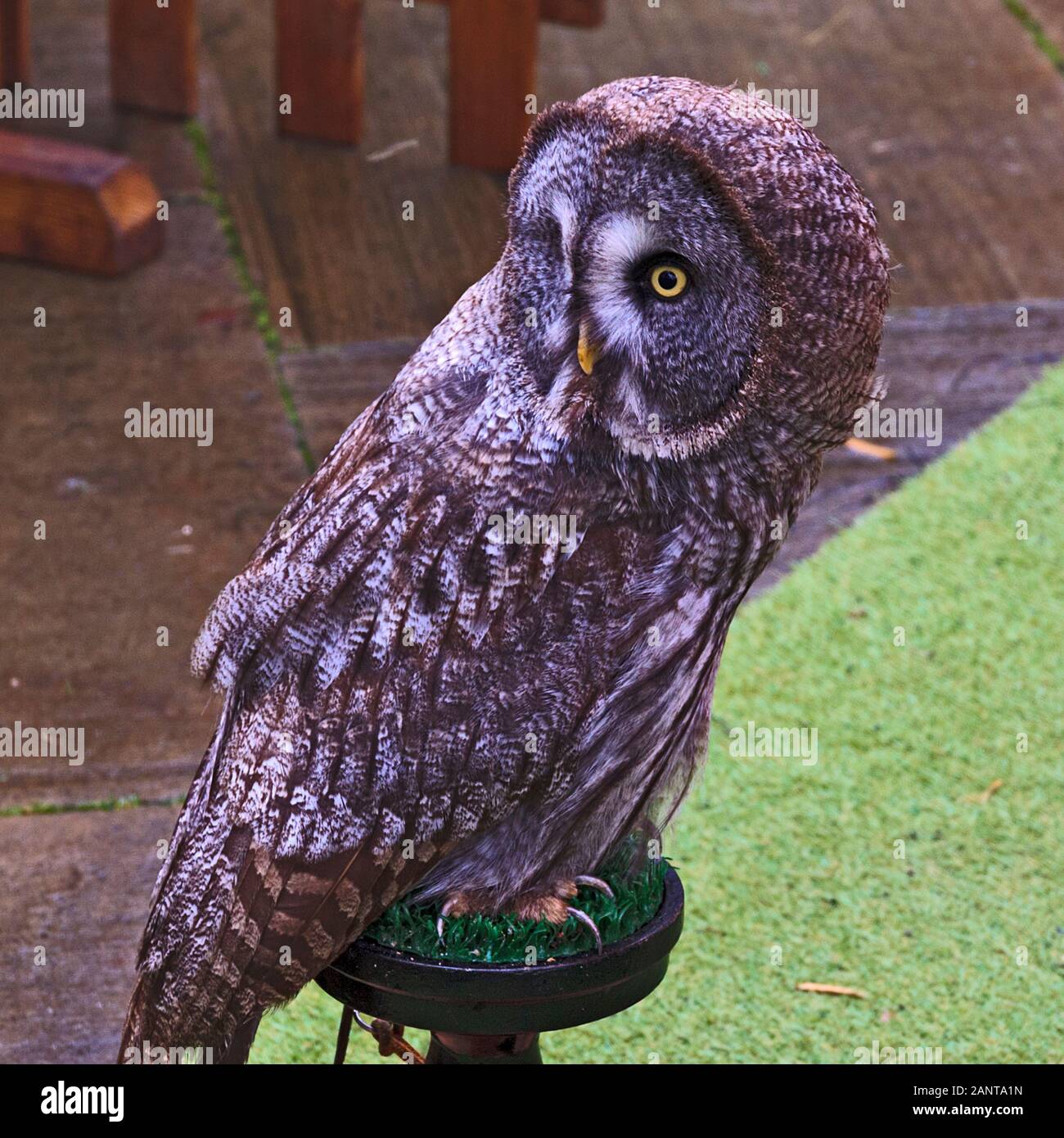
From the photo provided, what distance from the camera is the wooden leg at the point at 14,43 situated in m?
5.72

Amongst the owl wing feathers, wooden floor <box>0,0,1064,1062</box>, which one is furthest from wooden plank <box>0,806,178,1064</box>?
the owl wing feathers

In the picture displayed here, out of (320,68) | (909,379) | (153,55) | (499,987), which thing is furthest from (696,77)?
(499,987)

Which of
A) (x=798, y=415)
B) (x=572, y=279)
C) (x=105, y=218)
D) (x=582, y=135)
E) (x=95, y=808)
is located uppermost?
(x=582, y=135)

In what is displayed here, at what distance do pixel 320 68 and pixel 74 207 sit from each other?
1090 mm

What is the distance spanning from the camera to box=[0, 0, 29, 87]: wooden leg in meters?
5.72

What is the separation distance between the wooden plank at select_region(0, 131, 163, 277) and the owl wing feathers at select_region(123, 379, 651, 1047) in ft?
11.0

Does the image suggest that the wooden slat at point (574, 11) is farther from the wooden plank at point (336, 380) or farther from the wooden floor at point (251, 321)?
the wooden plank at point (336, 380)

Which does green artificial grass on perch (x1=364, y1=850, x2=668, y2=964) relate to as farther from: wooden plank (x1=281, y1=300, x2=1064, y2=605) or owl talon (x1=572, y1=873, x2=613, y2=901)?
wooden plank (x1=281, y1=300, x2=1064, y2=605)

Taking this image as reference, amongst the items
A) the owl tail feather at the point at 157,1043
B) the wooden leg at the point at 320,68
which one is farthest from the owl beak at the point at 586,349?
the wooden leg at the point at 320,68

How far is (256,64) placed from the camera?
6609 millimetres

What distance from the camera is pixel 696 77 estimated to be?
20.9 feet

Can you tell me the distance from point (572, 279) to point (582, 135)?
0.53ft

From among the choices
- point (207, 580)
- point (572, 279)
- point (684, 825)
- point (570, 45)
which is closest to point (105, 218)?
point (207, 580)
